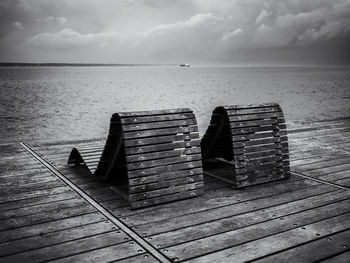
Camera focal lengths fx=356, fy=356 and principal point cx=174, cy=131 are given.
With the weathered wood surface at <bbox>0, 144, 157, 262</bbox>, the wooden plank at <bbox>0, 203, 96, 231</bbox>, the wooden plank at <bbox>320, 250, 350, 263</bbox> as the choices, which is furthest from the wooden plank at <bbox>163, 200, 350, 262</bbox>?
the wooden plank at <bbox>0, 203, 96, 231</bbox>

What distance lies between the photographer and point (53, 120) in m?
28.7

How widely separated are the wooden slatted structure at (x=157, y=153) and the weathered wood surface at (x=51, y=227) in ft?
2.32

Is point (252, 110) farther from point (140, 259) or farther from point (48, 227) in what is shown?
point (48, 227)

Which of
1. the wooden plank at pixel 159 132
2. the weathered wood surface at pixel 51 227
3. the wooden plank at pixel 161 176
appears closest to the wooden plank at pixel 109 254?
the weathered wood surface at pixel 51 227

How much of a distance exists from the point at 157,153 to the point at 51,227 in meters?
1.62

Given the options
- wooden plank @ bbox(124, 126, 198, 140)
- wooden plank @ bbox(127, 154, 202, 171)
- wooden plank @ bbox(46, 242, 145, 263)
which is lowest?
wooden plank @ bbox(46, 242, 145, 263)

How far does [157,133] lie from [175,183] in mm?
733

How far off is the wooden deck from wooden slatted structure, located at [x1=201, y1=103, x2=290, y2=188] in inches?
8.2

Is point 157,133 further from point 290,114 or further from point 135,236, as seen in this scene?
point 290,114

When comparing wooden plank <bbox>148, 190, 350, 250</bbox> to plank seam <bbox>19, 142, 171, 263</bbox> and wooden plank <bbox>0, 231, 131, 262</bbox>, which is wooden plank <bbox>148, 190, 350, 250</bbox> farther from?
wooden plank <bbox>0, 231, 131, 262</bbox>

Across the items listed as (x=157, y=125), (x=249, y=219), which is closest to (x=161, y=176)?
(x=157, y=125)

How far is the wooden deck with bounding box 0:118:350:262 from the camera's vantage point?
3432mm

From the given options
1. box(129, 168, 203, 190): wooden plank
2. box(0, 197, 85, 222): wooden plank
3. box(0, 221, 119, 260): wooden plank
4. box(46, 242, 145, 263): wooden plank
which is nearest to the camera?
box(46, 242, 145, 263): wooden plank

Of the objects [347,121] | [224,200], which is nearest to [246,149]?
[224,200]
